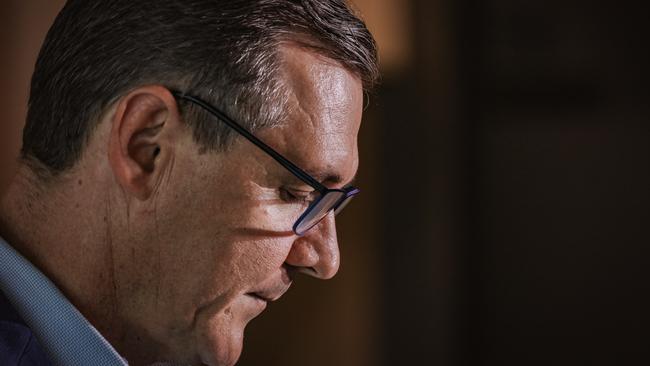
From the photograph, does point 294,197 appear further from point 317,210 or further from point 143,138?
point 143,138

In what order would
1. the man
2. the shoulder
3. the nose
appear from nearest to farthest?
the shoulder < the man < the nose

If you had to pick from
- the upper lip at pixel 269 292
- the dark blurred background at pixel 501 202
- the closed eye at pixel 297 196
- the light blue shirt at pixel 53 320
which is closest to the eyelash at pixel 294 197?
the closed eye at pixel 297 196

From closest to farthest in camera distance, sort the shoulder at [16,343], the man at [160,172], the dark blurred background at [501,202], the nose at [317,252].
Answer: the shoulder at [16,343] → the man at [160,172] → the nose at [317,252] → the dark blurred background at [501,202]

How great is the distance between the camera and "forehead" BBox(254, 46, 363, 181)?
1.06 m

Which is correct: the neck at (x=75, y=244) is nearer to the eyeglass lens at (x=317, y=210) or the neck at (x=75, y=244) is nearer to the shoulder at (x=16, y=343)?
the shoulder at (x=16, y=343)

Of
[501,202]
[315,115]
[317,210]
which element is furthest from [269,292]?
[501,202]

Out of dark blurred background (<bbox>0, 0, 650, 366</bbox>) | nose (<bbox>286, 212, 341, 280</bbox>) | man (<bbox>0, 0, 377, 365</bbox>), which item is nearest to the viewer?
man (<bbox>0, 0, 377, 365</bbox>)

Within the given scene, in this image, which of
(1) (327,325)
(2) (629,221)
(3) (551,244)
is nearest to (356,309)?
(1) (327,325)

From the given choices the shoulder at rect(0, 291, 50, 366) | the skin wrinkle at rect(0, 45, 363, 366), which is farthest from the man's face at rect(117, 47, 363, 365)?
the shoulder at rect(0, 291, 50, 366)

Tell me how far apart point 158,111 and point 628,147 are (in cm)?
224

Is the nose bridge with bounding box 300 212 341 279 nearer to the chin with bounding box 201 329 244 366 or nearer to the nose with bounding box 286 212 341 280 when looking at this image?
the nose with bounding box 286 212 341 280

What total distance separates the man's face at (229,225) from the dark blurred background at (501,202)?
1.77 m

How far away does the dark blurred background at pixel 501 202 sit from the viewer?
2.89m

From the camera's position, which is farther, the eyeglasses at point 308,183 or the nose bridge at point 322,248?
the nose bridge at point 322,248
